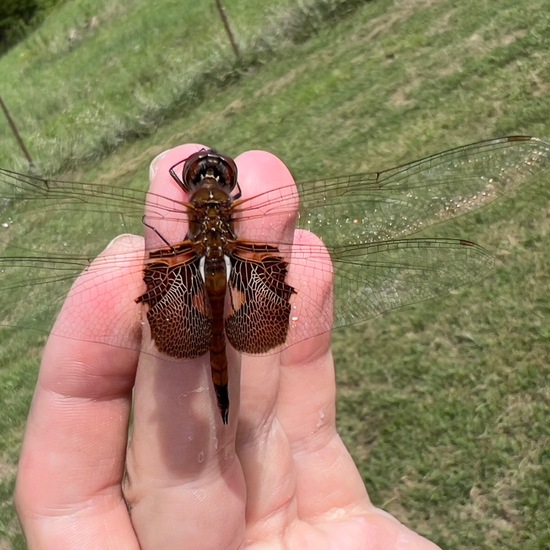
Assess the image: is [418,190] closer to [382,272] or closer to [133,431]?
[382,272]

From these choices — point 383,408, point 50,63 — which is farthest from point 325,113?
point 50,63

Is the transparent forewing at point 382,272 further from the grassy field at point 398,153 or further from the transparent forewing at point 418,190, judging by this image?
the grassy field at point 398,153

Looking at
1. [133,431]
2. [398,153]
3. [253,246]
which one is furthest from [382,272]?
[398,153]

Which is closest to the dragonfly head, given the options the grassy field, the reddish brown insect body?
the reddish brown insect body

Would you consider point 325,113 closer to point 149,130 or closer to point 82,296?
point 149,130

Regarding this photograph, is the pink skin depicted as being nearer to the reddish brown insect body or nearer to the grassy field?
the reddish brown insect body

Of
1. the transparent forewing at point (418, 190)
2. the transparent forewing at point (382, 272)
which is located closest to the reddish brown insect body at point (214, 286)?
the transparent forewing at point (382, 272)
